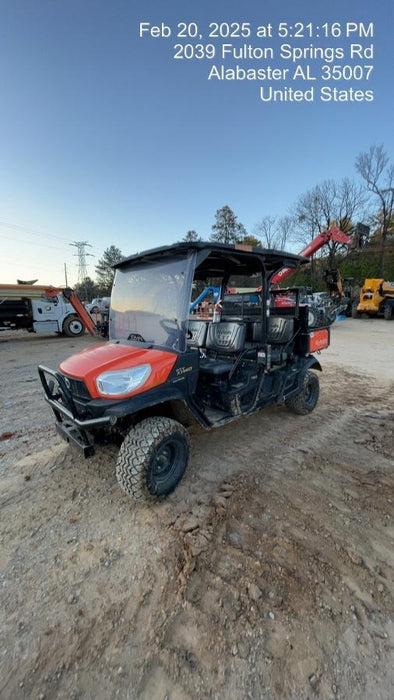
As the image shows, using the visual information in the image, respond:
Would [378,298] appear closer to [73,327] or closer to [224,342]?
[73,327]

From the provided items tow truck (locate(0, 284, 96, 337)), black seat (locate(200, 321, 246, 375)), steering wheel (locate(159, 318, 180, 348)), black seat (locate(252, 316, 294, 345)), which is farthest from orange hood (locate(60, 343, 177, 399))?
tow truck (locate(0, 284, 96, 337))

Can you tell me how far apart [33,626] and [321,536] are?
1828 mm

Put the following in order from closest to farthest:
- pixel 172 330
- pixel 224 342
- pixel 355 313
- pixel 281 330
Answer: pixel 172 330 → pixel 224 342 → pixel 281 330 → pixel 355 313

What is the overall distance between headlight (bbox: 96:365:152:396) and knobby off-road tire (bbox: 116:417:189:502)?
0.34m

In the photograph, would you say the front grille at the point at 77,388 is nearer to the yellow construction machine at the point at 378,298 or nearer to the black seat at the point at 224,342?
the black seat at the point at 224,342

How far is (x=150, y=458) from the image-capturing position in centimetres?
221

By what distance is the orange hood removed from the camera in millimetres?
2205

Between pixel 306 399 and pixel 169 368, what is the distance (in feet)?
8.43

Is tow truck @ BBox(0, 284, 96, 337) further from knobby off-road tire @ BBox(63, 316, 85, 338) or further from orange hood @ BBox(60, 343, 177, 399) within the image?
orange hood @ BBox(60, 343, 177, 399)

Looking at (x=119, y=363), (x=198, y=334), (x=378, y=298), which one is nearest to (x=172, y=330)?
(x=119, y=363)

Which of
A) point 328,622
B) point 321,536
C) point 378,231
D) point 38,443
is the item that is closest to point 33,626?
point 328,622

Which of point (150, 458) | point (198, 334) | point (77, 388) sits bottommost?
point (150, 458)

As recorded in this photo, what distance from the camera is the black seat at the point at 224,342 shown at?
3213 millimetres

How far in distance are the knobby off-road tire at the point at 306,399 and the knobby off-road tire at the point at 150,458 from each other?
2072 mm
